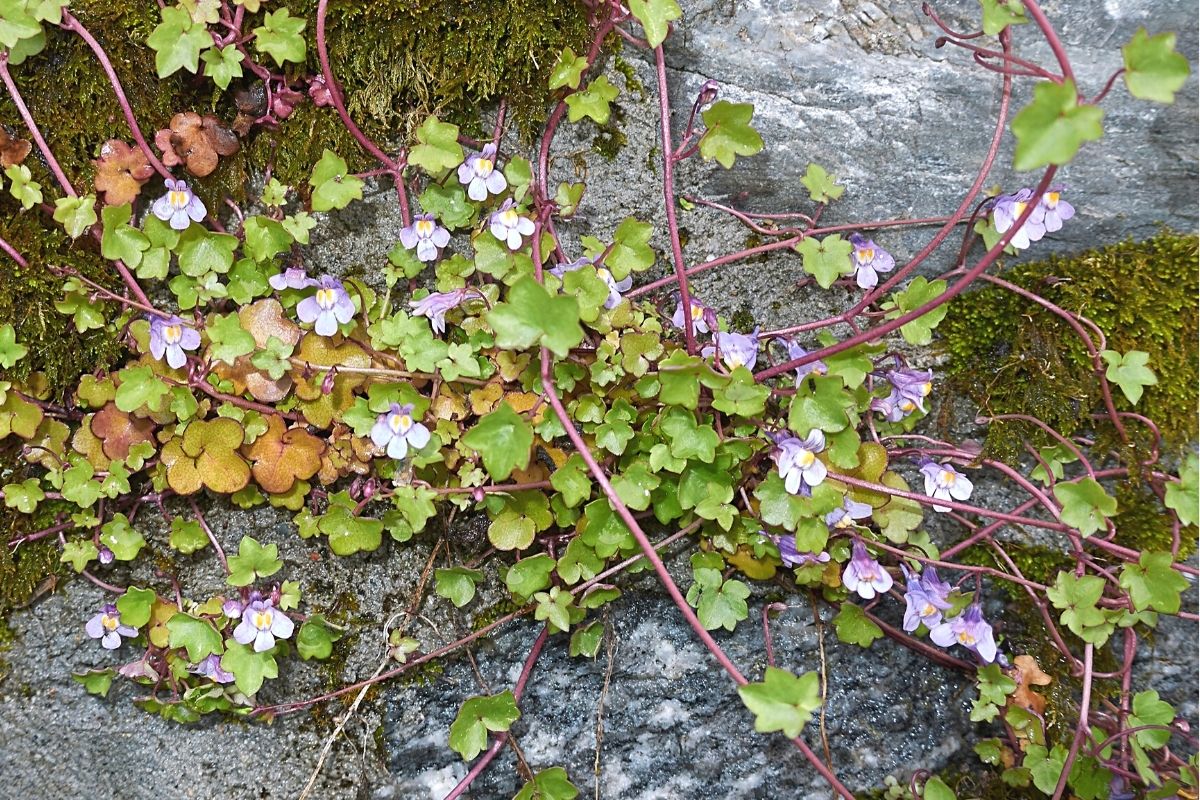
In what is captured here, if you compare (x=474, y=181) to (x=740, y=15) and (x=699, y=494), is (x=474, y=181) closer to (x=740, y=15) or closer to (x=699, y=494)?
(x=740, y=15)

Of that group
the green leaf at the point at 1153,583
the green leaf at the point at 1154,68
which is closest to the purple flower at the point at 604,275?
the green leaf at the point at 1154,68

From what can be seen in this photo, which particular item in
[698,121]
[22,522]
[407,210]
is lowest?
[22,522]


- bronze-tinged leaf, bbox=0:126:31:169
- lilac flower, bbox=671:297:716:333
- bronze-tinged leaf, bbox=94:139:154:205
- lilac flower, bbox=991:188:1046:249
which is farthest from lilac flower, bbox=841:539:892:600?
bronze-tinged leaf, bbox=0:126:31:169

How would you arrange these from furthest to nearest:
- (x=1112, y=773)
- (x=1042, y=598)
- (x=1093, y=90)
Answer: (x=1042, y=598)
(x=1112, y=773)
(x=1093, y=90)

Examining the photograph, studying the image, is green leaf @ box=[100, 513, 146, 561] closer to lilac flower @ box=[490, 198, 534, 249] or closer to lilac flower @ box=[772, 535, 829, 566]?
lilac flower @ box=[490, 198, 534, 249]

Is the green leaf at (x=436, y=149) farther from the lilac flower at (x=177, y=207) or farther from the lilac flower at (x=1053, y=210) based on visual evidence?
the lilac flower at (x=1053, y=210)

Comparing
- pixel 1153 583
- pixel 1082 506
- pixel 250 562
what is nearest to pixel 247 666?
pixel 250 562

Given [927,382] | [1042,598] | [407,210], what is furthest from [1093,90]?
[407,210]
